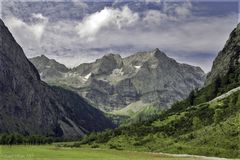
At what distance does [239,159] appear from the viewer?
166m

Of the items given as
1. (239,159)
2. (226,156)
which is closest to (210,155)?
(226,156)

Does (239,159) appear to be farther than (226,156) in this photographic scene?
No

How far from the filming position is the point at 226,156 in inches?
7451

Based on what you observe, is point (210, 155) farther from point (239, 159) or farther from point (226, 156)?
point (239, 159)

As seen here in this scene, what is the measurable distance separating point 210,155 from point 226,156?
455 inches

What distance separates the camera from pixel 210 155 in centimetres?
19950

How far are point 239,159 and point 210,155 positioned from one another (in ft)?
111

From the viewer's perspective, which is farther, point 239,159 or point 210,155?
point 210,155

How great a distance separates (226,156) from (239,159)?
23.3m
